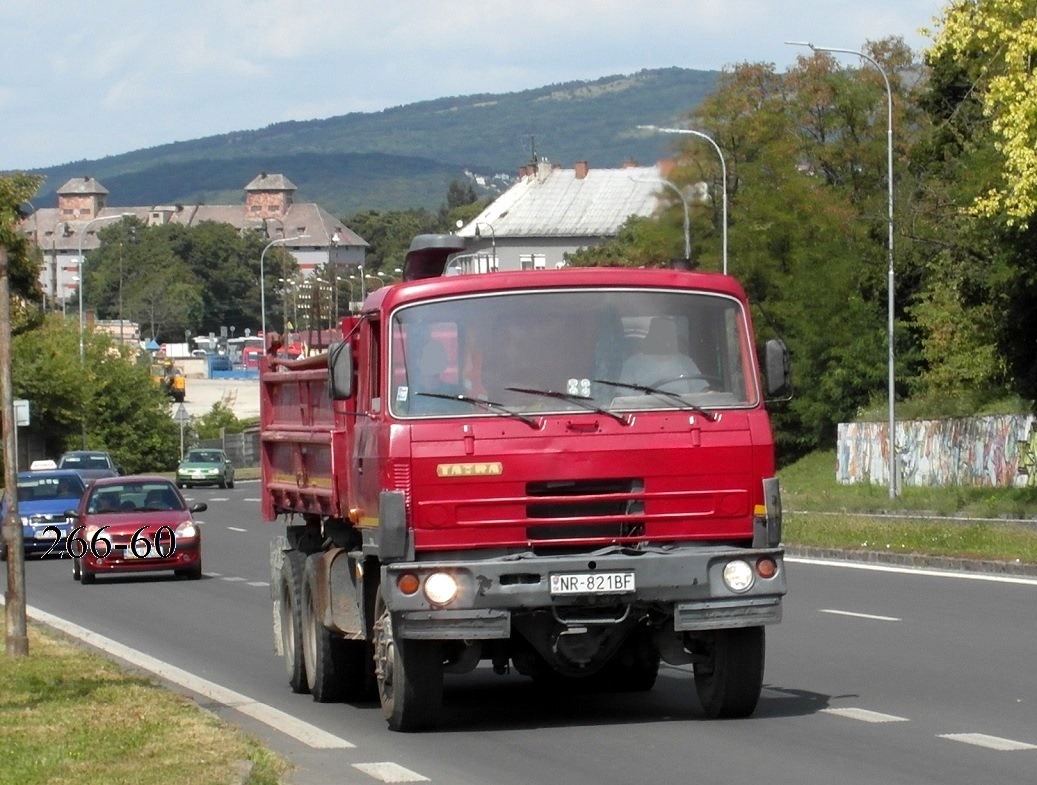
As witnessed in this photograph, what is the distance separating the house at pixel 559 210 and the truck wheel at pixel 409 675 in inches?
4972

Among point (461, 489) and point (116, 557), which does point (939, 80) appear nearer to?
point (116, 557)

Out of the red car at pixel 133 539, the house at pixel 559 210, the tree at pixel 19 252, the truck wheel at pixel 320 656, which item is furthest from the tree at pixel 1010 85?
the house at pixel 559 210

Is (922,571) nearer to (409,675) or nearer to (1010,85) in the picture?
(1010,85)

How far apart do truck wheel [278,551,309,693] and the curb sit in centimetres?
1201

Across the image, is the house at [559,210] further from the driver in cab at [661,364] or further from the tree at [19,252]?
the driver in cab at [661,364]

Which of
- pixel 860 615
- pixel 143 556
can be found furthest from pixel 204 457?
pixel 860 615

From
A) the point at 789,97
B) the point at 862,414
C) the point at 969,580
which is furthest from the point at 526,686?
the point at 789,97

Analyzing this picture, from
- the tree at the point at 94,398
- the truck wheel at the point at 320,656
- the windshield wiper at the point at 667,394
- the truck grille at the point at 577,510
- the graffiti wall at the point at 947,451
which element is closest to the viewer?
the truck grille at the point at 577,510

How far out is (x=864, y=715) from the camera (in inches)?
453

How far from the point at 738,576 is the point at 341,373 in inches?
96.7

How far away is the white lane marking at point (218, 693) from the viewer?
11203mm

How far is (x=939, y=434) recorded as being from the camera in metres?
51.7

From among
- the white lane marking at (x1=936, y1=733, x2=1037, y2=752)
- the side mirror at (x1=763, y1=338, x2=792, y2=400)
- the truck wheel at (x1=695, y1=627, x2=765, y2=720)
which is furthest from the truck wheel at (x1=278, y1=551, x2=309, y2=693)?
the white lane marking at (x1=936, y1=733, x2=1037, y2=752)

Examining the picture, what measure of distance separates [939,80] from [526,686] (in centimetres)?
4758
